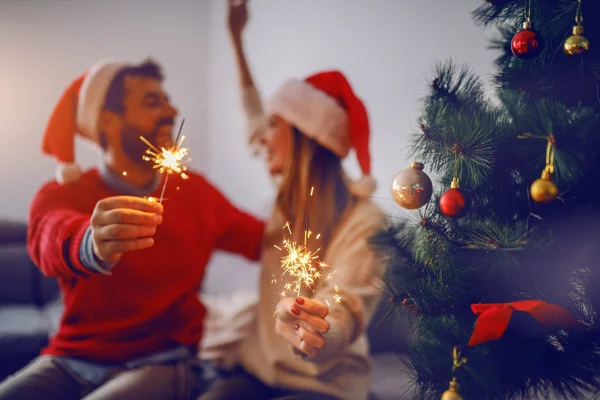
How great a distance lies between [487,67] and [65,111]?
100 cm

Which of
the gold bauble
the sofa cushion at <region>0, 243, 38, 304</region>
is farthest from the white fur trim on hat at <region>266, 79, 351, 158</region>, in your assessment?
the sofa cushion at <region>0, 243, 38, 304</region>

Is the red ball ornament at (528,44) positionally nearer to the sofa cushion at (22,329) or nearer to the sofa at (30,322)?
the sofa at (30,322)

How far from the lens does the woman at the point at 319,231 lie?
3.28 feet

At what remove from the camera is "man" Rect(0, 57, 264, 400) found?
92cm

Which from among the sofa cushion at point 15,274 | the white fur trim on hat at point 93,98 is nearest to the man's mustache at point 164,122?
the white fur trim on hat at point 93,98

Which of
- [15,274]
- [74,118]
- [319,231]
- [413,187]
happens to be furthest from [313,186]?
[15,274]

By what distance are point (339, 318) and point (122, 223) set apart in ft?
1.49

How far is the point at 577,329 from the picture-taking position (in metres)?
0.65

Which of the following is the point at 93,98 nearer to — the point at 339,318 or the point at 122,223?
the point at 122,223

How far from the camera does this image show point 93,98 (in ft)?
3.18

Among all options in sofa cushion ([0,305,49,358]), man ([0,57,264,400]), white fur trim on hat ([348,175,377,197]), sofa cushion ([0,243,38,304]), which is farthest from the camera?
sofa cushion ([0,243,38,304])

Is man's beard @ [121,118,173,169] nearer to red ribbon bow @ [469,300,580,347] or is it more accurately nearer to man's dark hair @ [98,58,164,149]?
man's dark hair @ [98,58,164,149]

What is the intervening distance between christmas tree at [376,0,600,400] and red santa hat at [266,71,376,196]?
372 millimetres

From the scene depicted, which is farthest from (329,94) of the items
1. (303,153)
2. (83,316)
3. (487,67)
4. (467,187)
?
(83,316)
